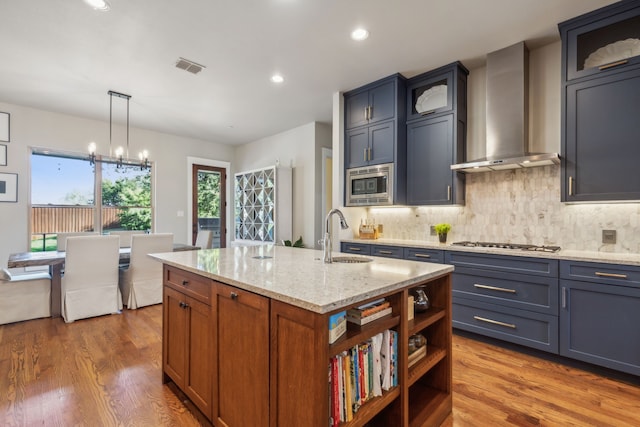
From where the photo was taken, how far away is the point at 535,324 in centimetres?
254

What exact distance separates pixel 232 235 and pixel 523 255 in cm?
552

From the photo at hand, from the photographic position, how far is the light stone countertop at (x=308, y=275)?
1.12m

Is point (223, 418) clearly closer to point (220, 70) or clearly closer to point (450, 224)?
point (450, 224)

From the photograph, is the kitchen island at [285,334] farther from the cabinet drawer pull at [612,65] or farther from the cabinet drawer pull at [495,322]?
the cabinet drawer pull at [612,65]

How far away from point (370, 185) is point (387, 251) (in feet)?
2.74

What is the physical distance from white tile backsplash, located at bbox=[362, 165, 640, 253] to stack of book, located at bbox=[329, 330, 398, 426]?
2.40m

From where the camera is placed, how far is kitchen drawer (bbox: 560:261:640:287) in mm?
2129

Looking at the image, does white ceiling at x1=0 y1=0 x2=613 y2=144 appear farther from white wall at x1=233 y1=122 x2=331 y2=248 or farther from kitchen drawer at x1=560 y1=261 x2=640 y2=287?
kitchen drawer at x1=560 y1=261 x2=640 y2=287

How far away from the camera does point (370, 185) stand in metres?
3.74

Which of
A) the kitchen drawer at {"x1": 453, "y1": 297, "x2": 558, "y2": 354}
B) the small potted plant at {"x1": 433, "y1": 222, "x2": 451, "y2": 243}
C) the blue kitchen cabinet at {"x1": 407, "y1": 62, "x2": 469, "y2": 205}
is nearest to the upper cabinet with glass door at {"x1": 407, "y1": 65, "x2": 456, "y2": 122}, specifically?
the blue kitchen cabinet at {"x1": 407, "y1": 62, "x2": 469, "y2": 205}

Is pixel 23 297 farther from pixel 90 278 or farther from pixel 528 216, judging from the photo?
pixel 528 216

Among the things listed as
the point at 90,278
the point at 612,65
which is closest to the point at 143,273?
the point at 90,278

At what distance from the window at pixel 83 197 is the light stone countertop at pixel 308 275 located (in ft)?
11.2

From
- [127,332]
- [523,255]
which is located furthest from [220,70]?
[523,255]
